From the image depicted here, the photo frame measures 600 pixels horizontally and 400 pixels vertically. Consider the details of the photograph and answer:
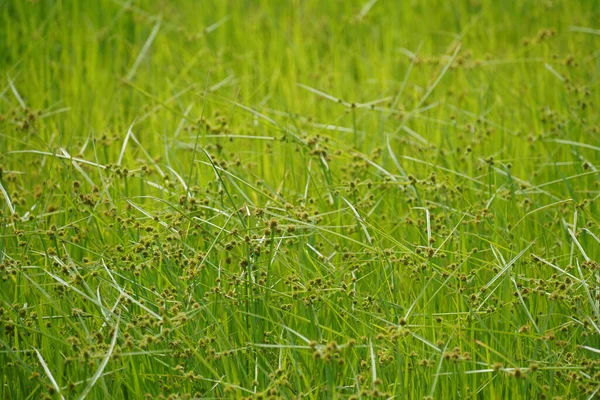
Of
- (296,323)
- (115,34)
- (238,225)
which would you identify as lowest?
(296,323)

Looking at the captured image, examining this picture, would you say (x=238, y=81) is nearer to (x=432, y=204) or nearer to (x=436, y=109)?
(x=436, y=109)

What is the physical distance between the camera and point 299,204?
10.8 feet

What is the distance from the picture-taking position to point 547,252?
9.71 feet

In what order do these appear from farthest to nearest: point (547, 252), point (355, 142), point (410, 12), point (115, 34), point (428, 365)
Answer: point (410, 12) < point (115, 34) < point (355, 142) < point (547, 252) < point (428, 365)

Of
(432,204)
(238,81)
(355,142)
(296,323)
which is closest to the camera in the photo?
(296,323)

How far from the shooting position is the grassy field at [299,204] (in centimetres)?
244

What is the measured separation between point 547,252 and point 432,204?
0.53 m

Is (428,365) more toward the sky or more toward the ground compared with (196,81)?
more toward the ground

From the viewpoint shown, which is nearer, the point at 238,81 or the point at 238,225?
the point at 238,225

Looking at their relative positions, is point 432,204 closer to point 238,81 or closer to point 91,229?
point 91,229

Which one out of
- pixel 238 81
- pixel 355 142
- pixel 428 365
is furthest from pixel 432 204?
pixel 238 81

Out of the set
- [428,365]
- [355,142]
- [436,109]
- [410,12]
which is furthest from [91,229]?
[410,12]

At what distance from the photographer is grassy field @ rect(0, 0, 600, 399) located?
8.00ft

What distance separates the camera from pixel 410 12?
556cm
